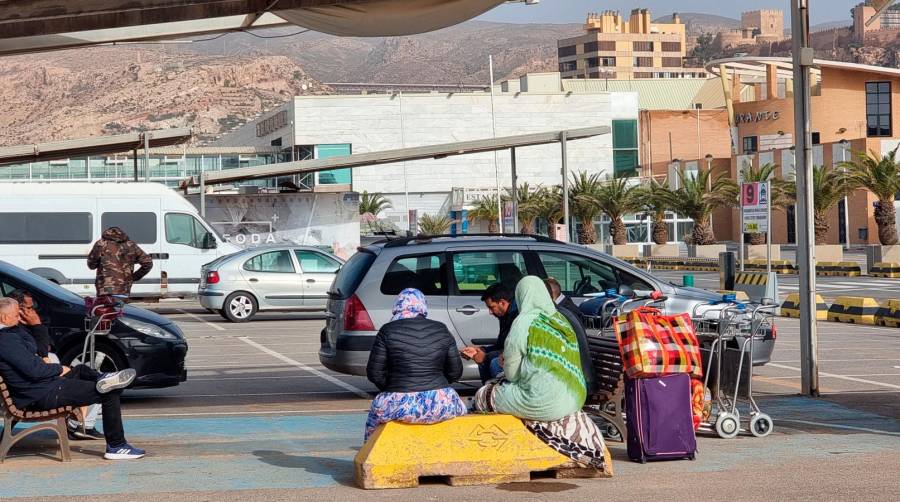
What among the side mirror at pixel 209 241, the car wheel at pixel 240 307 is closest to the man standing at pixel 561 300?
the car wheel at pixel 240 307

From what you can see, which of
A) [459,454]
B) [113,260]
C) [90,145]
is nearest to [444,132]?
[90,145]

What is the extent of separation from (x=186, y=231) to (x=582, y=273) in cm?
1796

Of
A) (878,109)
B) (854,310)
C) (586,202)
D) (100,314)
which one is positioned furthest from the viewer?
(878,109)

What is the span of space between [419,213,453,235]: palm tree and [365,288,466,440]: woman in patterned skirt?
247 feet

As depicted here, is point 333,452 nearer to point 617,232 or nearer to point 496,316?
point 496,316

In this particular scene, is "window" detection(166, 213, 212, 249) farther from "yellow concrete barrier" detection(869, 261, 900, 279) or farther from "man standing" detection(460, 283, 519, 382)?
"yellow concrete barrier" detection(869, 261, 900, 279)

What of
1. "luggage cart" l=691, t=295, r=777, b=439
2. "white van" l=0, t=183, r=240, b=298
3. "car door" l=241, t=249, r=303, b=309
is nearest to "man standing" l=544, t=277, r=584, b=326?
"luggage cart" l=691, t=295, r=777, b=439

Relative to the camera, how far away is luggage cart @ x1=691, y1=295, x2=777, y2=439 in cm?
1088

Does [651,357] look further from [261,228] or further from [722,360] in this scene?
[261,228]

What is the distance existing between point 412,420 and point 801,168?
686cm

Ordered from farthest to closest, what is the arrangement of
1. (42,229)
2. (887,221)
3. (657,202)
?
1. (657,202)
2. (887,221)
3. (42,229)

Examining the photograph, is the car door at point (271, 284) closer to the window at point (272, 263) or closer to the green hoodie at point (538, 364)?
the window at point (272, 263)

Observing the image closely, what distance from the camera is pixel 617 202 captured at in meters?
68.6

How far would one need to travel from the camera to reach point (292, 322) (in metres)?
28.2
